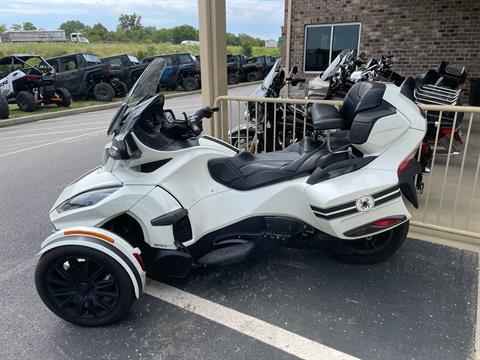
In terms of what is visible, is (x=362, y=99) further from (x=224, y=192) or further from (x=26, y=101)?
(x=26, y=101)

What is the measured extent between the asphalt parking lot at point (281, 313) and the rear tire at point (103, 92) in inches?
471

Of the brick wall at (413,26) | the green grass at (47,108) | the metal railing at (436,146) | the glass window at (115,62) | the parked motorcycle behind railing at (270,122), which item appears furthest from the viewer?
the glass window at (115,62)

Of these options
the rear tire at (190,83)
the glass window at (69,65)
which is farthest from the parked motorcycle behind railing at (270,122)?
the rear tire at (190,83)

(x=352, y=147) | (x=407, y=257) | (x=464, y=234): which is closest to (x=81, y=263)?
(x=352, y=147)

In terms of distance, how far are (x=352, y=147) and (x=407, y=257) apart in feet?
3.66

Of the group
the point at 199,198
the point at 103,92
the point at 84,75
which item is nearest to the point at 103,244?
the point at 199,198

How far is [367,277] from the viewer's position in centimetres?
279

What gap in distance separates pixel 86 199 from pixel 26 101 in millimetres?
11269

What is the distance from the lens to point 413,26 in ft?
29.8

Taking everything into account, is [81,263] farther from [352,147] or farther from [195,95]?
[195,95]

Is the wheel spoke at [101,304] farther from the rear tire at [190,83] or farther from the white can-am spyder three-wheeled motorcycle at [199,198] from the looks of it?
the rear tire at [190,83]

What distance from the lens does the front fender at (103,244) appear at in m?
2.20

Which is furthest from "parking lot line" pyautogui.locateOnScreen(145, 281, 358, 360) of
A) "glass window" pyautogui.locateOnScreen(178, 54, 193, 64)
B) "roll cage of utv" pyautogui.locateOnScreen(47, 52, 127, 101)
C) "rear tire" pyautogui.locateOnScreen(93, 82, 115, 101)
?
"glass window" pyautogui.locateOnScreen(178, 54, 193, 64)

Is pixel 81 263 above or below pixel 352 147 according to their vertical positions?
below
